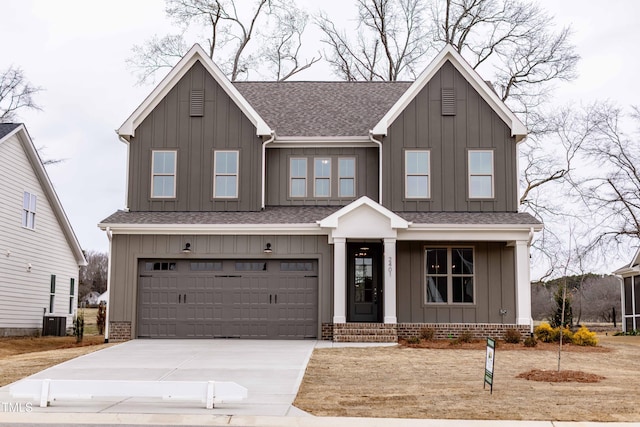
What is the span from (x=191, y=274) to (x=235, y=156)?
3.86m

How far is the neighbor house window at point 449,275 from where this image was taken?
74.1ft

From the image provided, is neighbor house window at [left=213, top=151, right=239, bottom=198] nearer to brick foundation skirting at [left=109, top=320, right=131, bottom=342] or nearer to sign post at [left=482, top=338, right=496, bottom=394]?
brick foundation skirting at [left=109, top=320, right=131, bottom=342]

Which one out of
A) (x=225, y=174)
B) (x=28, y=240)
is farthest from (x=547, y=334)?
(x=28, y=240)

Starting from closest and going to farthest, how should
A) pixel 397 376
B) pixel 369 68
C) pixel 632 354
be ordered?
pixel 397 376, pixel 632 354, pixel 369 68

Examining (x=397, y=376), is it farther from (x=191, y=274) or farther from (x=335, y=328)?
(x=191, y=274)

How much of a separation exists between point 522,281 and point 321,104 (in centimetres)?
917

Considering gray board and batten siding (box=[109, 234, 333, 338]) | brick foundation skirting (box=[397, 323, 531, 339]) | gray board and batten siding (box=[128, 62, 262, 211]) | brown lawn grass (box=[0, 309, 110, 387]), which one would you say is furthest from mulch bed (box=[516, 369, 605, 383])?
gray board and batten siding (box=[128, 62, 262, 211])

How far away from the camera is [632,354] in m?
19.9

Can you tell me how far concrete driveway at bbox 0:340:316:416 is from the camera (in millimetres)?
11672

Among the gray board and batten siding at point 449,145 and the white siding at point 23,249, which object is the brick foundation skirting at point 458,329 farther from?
the white siding at point 23,249

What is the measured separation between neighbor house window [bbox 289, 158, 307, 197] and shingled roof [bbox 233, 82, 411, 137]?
2.94 ft

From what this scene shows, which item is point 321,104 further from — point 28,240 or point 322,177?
point 28,240

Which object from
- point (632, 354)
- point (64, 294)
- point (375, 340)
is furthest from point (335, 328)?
point (64, 294)

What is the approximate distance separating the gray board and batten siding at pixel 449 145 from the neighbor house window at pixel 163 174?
253 inches
